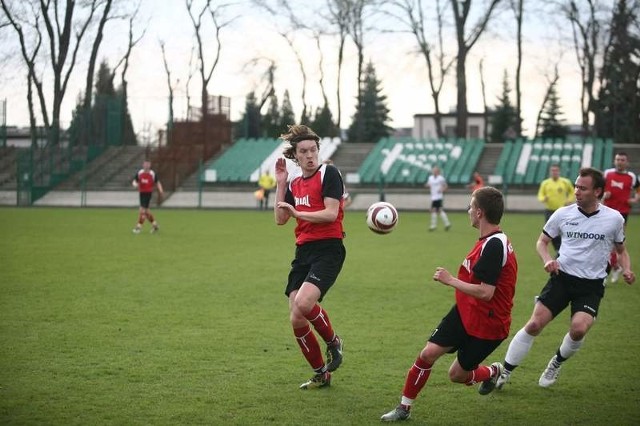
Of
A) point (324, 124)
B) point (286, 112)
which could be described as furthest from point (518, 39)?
point (286, 112)

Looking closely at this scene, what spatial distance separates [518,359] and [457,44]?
45266mm

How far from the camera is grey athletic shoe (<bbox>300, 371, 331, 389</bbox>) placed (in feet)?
21.9

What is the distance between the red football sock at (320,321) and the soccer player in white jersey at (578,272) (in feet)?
5.03

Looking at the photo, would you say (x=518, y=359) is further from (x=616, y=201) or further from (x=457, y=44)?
(x=457, y=44)

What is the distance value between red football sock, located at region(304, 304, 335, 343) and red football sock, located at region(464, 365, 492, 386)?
4.46 feet

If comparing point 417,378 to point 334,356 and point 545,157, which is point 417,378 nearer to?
point 334,356

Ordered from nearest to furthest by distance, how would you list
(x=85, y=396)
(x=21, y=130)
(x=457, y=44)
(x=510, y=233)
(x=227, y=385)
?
(x=85, y=396) → (x=227, y=385) → (x=510, y=233) → (x=457, y=44) → (x=21, y=130)

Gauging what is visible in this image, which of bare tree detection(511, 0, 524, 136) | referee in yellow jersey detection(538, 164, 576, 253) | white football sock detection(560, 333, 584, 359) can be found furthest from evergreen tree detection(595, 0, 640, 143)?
white football sock detection(560, 333, 584, 359)

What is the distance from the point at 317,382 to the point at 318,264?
1.02m

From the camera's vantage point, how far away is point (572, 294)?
693 cm

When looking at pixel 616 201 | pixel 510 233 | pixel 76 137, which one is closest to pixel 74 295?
pixel 616 201

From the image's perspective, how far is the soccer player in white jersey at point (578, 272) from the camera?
269 inches

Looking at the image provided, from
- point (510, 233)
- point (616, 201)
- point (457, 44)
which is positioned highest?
point (457, 44)

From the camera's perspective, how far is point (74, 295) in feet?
37.0
